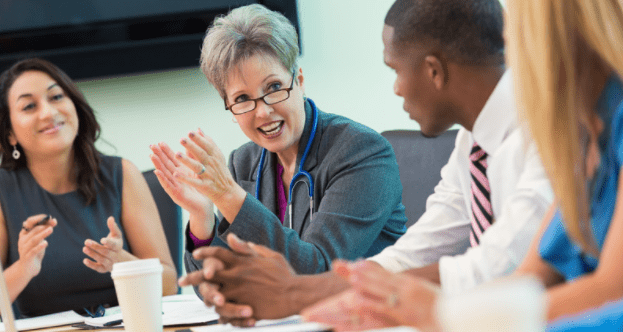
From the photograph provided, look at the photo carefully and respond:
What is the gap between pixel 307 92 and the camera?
2.87m

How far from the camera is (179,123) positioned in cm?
289

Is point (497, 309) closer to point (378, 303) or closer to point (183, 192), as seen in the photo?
point (378, 303)

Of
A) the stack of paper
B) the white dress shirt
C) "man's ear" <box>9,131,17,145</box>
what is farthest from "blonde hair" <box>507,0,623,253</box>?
"man's ear" <box>9,131,17,145</box>

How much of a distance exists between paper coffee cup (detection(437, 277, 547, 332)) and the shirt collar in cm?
83

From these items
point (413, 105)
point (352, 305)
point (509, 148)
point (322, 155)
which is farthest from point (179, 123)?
point (352, 305)

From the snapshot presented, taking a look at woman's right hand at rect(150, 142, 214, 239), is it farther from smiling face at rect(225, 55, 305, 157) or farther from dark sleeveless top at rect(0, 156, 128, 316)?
dark sleeveless top at rect(0, 156, 128, 316)

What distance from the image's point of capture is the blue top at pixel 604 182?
0.73m

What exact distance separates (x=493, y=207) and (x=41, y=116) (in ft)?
5.51

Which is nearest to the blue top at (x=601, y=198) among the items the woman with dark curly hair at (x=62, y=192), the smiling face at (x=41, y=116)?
the woman with dark curly hair at (x=62, y=192)

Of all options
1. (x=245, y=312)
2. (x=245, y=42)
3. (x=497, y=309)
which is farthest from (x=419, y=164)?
→ (x=497, y=309)

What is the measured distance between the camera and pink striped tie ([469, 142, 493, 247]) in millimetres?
1197

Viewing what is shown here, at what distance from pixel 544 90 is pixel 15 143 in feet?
6.89

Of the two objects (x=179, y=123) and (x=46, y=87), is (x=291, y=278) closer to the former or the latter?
(x=46, y=87)

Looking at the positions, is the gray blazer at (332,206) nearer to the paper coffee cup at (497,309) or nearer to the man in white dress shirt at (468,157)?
the man in white dress shirt at (468,157)
